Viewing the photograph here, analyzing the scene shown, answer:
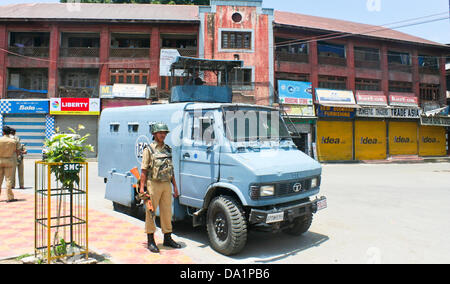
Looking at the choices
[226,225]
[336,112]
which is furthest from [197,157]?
[336,112]

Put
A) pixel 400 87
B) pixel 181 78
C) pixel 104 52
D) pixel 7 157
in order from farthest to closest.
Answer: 1. pixel 400 87
2. pixel 181 78
3. pixel 104 52
4. pixel 7 157

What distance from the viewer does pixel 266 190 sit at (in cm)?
445

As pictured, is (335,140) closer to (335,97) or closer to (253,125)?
(335,97)

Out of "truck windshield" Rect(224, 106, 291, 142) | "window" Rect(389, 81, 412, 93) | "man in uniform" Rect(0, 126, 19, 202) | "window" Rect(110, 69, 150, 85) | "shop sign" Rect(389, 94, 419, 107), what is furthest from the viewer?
"window" Rect(389, 81, 412, 93)

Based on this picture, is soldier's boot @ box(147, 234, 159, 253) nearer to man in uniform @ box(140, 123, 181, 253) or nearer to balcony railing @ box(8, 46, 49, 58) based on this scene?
man in uniform @ box(140, 123, 181, 253)

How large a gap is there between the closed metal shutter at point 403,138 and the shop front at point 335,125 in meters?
4.34

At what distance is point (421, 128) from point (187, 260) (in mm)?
31353

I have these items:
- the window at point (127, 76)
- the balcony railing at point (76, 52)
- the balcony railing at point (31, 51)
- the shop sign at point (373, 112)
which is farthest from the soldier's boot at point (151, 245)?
the balcony railing at point (31, 51)

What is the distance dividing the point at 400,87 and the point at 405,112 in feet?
11.1

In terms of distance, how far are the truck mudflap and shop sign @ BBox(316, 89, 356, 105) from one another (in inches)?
850

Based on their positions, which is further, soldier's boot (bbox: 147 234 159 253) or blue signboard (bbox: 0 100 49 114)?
blue signboard (bbox: 0 100 49 114)

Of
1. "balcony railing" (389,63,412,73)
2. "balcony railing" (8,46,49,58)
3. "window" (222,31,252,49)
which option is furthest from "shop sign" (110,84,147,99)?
"balcony railing" (389,63,412,73)

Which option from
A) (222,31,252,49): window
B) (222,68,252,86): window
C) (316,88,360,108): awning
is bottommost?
(316,88,360,108): awning

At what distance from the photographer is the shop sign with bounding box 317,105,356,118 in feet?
82.9
